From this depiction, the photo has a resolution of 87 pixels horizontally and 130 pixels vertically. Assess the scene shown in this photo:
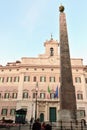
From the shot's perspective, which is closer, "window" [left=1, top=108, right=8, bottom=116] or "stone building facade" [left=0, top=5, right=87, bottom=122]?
"stone building facade" [left=0, top=5, right=87, bottom=122]

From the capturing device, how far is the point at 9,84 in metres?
31.9

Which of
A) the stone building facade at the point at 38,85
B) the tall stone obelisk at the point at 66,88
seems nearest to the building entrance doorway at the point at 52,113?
the stone building facade at the point at 38,85

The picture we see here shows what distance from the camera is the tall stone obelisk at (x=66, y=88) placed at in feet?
33.3

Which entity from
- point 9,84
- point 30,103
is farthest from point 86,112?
point 9,84

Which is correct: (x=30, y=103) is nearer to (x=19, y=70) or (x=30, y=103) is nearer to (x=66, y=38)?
(x=19, y=70)

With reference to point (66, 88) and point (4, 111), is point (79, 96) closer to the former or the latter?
point (4, 111)

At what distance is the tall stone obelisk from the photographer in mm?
10141

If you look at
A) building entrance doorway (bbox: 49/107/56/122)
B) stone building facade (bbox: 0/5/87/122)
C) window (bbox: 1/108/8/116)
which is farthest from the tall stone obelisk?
window (bbox: 1/108/8/116)

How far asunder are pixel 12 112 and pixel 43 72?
30.1 feet

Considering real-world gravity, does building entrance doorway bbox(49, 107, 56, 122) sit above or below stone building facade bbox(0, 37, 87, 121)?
below

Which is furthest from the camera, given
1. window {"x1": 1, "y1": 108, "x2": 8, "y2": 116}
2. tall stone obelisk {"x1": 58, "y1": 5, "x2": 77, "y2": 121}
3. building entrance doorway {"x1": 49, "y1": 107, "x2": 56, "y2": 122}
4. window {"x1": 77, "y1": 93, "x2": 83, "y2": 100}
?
window {"x1": 77, "y1": 93, "x2": 83, "y2": 100}

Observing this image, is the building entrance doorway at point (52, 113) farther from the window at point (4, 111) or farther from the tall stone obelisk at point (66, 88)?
the tall stone obelisk at point (66, 88)

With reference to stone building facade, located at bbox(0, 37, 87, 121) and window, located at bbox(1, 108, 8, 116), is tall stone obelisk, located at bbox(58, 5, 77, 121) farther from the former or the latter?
window, located at bbox(1, 108, 8, 116)

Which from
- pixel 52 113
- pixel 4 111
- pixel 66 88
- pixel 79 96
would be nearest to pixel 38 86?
pixel 52 113
